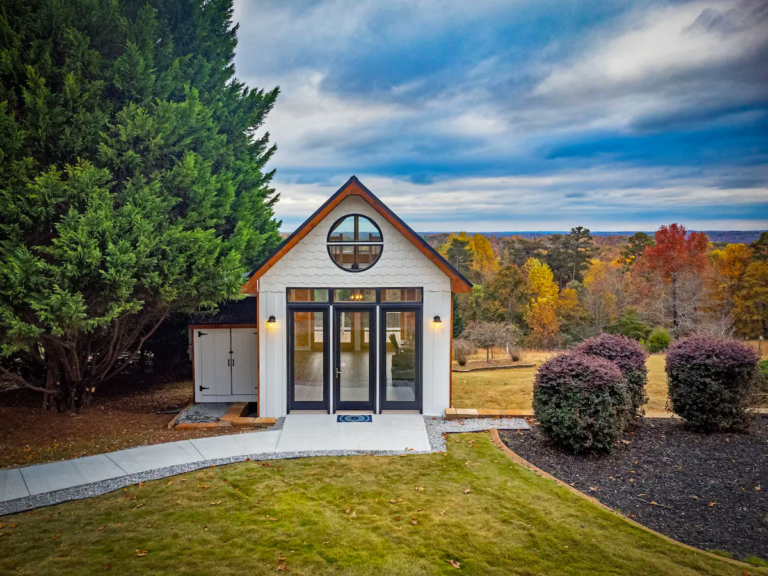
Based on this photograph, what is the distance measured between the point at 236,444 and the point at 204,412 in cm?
251

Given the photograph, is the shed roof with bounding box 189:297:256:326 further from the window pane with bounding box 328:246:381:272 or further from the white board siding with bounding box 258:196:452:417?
the window pane with bounding box 328:246:381:272

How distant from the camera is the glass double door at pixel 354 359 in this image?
9641 mm

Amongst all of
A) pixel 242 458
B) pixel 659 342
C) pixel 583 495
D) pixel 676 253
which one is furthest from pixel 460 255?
pixel 583 495

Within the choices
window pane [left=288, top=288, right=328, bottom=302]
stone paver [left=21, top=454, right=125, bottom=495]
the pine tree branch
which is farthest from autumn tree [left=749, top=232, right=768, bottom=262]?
the pine tree branch

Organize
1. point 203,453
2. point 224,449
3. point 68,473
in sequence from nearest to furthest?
point 68,473, point 203,453, point 224,449

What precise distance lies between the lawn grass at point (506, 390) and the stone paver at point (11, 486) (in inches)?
336

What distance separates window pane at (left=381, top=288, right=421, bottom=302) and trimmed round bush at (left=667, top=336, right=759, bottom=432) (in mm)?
5030

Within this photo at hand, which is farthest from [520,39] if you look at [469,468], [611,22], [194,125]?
[469,468]

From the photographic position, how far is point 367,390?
9805 millimetres

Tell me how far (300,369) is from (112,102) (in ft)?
22.0

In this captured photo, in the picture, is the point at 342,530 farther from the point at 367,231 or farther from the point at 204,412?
the point at 204,412

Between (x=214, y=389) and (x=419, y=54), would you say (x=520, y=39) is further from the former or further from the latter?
(x=214, y=389)

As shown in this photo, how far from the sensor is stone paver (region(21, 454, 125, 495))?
642cm

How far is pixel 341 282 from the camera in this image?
9.59 m
